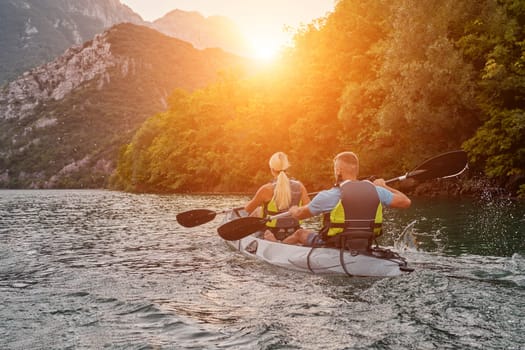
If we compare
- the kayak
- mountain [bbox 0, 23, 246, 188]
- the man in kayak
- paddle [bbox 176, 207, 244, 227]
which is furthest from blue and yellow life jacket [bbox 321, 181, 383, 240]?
mountain [bbox 0, 23, 246, 188]

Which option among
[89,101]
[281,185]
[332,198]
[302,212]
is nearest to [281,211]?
[281,185]

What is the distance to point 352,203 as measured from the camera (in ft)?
21.9

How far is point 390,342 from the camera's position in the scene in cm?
413

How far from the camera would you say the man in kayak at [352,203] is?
6.70 metres

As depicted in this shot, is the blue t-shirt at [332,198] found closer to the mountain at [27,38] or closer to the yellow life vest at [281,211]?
the yellow life vest at [281,211]

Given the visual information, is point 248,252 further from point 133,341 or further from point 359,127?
point 359,127

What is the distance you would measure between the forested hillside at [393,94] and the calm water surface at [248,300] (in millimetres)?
12629

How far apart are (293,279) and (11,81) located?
15638cm

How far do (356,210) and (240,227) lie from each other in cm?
257

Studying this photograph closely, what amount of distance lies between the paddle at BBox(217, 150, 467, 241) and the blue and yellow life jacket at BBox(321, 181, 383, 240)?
1.83 meters

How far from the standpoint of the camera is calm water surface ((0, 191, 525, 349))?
4.34 meters

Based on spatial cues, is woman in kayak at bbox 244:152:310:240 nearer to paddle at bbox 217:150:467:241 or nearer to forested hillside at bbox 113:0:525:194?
paddle at bbox 217:150:467:241

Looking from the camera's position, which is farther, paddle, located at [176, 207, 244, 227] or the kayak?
paddle, located at [176, 207, 244, 227]

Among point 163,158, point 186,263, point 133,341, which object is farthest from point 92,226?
point 163,158
